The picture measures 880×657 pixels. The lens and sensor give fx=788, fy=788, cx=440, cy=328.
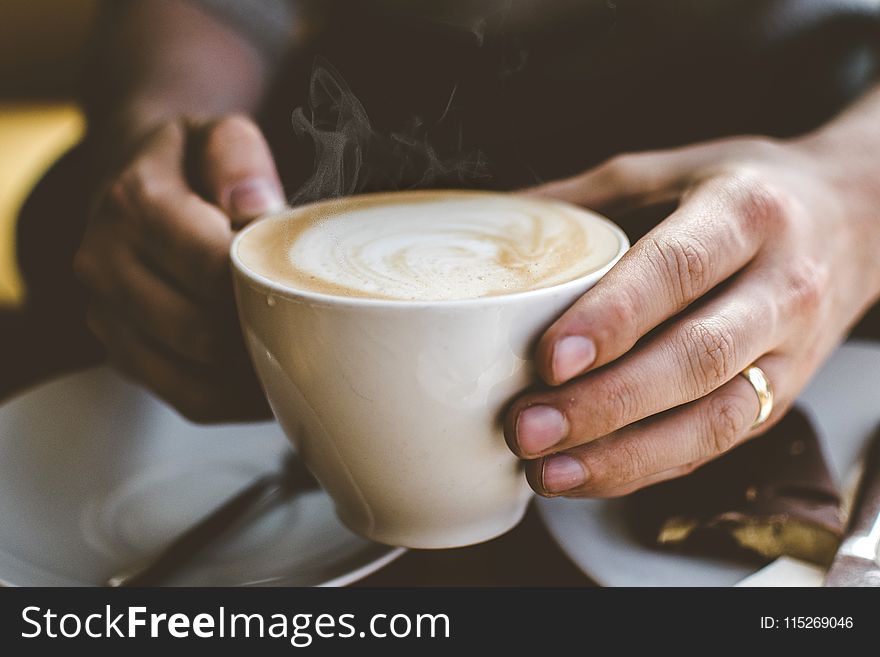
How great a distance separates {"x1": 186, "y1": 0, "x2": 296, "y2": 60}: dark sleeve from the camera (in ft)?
2.68

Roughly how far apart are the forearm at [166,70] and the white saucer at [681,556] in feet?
1.58

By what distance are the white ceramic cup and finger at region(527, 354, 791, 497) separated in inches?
1.0

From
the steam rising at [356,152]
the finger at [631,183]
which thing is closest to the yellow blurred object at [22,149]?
the steam rising at [356,152]

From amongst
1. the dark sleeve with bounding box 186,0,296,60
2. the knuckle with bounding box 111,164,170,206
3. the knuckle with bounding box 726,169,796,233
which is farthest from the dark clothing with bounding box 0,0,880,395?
the knuckle with bounding box 726,169,796,233

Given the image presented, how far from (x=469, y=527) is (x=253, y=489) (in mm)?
131

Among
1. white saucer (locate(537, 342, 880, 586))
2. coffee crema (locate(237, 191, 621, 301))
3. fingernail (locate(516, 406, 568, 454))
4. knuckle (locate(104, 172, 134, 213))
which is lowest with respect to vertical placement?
white saucer (locate(537, 342, 880, 586))

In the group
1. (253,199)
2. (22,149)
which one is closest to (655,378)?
(253,199)

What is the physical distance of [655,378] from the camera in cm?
34

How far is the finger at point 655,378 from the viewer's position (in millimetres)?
330

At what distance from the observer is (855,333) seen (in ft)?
2.26

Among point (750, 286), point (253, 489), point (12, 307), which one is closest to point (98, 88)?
point (12, 307)

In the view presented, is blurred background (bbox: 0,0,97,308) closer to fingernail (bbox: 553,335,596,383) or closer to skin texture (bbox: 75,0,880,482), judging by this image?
skin texture (bbox: 75,0,880,482)

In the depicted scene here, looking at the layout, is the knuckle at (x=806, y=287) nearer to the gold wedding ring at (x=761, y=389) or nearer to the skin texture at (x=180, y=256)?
the gold wedding ring at (x=761, y=389)

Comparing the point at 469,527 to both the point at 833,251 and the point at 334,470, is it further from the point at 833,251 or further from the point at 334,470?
the point at 833,251
